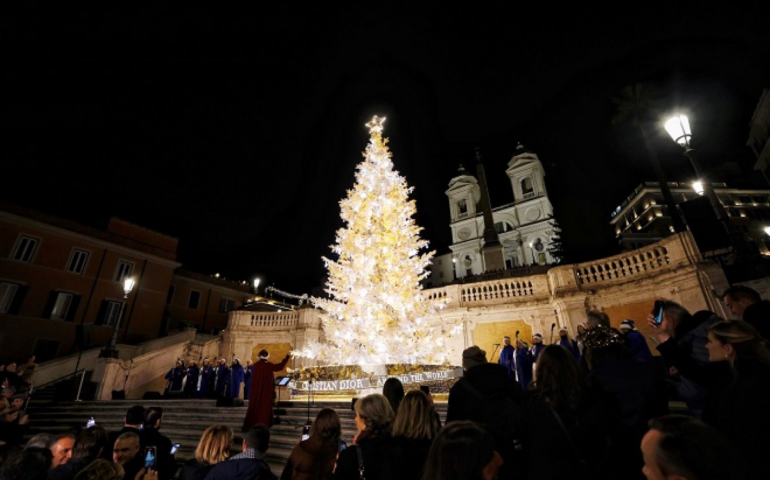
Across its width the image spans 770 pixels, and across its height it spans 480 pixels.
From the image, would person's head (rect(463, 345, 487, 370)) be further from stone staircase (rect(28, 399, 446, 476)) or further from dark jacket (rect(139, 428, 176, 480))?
stone staircase (rect(28, 399, 446, 476))

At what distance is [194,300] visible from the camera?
2923 centimetres

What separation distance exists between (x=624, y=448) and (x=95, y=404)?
53.7 feet

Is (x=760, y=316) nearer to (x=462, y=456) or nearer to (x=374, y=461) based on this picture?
(x=462, y=456)

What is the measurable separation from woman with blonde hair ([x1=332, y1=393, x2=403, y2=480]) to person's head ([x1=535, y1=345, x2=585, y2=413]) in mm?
1217

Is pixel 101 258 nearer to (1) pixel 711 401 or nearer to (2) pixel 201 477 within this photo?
(2) pixel 201 477

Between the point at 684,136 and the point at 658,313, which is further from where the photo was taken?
the point at 684,136

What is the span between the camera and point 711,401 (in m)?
2.29

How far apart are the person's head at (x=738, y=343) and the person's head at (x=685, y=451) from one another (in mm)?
1307

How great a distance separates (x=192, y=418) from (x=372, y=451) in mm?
9744

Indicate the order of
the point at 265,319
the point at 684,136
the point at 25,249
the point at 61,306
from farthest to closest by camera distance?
the point at 61,306 → the point at 25,249 → the point at 265,319 → the point at 684,136

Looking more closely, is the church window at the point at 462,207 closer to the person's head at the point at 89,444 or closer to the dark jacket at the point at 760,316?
the dark jacket at the point at 760,316

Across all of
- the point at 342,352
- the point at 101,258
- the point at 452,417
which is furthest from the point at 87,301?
the point at 452,417

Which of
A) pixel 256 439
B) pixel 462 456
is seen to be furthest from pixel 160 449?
pixel 462 456

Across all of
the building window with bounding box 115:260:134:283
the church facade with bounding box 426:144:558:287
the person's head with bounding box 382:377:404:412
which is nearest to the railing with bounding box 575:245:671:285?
the person's head with bounding box 382:377:404:412
